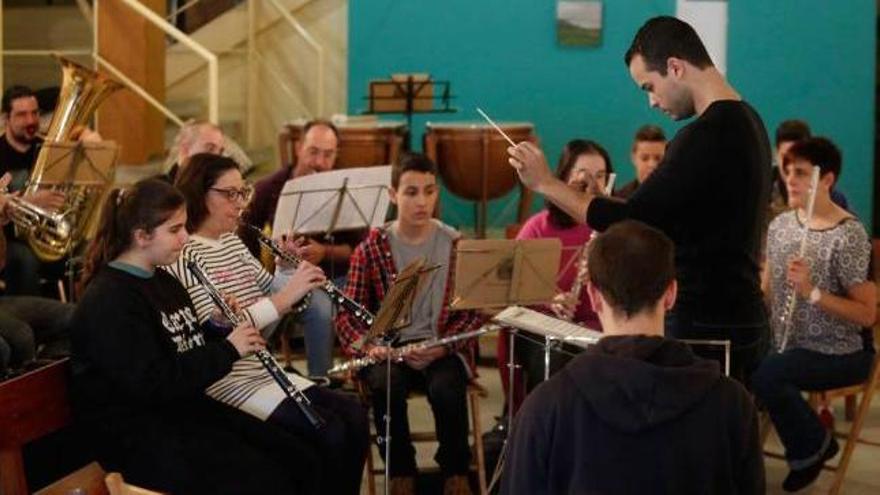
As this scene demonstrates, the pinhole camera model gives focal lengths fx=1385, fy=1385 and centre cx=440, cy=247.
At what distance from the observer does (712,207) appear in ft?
10.3

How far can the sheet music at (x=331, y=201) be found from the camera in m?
5.28

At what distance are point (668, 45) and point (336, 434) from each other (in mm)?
1433

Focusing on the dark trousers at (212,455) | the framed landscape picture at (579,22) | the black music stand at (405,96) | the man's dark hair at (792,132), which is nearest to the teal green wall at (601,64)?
the framed landscape picture at (579,22)

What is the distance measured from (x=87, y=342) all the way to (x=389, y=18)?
5.86m

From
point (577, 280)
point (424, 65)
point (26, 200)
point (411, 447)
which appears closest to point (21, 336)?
point (26, 200)

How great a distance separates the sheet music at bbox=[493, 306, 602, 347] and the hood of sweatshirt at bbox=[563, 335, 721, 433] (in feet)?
3.29

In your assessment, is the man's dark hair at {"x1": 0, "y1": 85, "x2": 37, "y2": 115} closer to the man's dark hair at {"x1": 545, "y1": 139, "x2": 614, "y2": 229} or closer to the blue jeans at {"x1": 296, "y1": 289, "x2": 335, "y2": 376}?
the blue jeans at {"x1": 296, "y1": 289, "x2": 335, "y2": 376}

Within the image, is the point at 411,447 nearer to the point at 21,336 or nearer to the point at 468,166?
the point at 21,336

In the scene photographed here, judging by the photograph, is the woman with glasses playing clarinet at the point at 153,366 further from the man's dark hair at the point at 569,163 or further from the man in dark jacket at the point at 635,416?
the man's dark hair at the point at 569,163

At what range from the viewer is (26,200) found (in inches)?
202

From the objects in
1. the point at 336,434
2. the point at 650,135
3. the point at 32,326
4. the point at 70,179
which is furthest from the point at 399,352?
the point at 650,135

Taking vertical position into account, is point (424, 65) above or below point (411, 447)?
above

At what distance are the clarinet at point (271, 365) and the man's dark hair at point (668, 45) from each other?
4.14 ft

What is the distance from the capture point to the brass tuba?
17.9 feet
